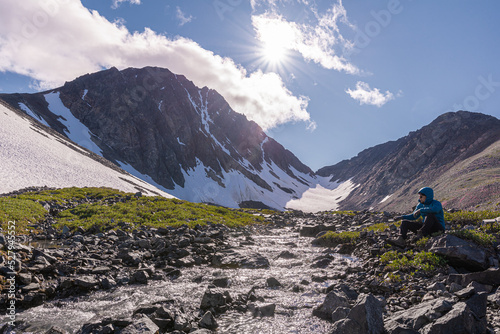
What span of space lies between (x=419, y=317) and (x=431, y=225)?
24.2ft

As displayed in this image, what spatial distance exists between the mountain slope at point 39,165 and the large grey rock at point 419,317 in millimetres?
45363

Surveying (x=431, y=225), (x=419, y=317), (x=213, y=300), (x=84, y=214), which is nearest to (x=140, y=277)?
(x=213, y=300)

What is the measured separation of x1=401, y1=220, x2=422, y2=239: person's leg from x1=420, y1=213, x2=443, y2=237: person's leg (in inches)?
26.6

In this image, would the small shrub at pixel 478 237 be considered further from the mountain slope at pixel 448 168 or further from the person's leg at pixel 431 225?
the mountain slope at pixel 448 168

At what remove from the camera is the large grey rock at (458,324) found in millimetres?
4812

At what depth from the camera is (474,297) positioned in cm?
572

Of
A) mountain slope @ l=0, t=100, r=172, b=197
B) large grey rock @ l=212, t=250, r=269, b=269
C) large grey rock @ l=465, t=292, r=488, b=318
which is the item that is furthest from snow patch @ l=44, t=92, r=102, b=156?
large grey rock @ l=465, t=292, r=488, b=318

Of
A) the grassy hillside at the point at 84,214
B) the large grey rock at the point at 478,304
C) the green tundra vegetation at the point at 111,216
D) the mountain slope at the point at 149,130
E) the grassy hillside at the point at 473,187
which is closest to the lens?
the large grey rock at the point at 478,304

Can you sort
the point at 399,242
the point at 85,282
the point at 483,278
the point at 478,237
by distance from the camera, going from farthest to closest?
the point at 399,242, the point at 478,237, the point at 85,282, the point at 483,278

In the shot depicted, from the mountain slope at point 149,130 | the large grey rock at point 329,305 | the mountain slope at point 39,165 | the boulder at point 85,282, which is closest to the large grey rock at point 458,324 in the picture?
the large grey rock at point 329,305

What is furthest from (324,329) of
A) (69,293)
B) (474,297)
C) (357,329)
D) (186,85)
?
(186,85)

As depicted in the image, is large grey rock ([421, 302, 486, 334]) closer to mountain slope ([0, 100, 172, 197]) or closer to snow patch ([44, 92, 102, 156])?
mountain slope ([0, 100, 172, 197])

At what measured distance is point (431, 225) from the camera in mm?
11297

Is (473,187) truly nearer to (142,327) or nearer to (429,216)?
(429,216)
